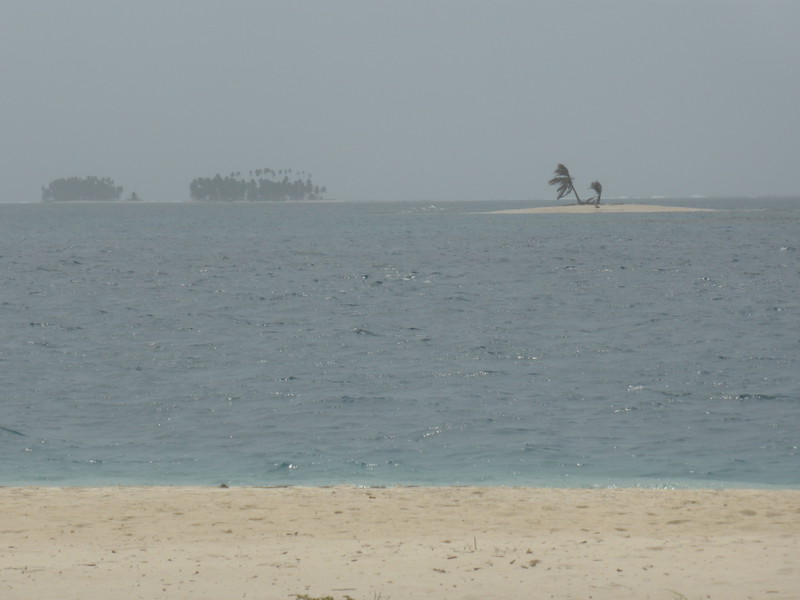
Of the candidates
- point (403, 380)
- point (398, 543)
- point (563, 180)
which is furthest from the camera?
point (563, 180)

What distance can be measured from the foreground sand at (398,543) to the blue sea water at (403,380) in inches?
81.6

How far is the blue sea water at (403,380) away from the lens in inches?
713

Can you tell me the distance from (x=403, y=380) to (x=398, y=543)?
13679 millimetres

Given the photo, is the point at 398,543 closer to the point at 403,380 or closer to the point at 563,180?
the point at 403,380

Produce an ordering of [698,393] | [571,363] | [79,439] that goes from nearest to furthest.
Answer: [79,439], [698,393], [571,363]

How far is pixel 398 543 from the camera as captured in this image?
39.8 ft

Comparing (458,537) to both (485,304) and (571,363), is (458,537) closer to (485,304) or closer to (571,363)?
(571,363)

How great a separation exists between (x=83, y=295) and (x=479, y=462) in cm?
3424

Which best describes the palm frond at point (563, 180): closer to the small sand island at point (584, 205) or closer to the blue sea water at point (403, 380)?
the small sand island at point (584, 205)

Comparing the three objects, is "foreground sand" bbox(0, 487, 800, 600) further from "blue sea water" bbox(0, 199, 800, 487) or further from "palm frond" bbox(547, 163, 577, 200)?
"palm frond" bbox(547, 163, 577, 200)

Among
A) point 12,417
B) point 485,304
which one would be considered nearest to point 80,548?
point 12,417

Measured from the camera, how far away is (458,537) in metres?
12.5

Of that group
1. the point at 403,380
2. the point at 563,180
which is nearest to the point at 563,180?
the point at 563,180

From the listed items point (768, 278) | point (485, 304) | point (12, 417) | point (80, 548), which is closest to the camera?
point (80, 548)
